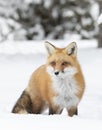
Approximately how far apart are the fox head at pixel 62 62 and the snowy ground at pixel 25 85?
547 millimetres

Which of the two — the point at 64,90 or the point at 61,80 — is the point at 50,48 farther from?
the point at 64,90

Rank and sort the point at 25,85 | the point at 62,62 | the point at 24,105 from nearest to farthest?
the point at 62,62 < the point at 24,105 < the point at 25,85

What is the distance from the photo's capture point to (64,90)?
6.57 m

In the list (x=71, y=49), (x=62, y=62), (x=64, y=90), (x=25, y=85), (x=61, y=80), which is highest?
(x=71, y=49)

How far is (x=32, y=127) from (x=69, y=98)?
64.5 inches

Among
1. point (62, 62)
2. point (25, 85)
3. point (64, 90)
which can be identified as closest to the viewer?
point (62, 62)

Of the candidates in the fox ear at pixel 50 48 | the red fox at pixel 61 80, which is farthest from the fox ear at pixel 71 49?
the fox ear at pixel 50 48

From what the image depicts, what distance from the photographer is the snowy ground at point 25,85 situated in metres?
5.18

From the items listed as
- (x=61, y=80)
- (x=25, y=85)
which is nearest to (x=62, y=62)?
(x=61, y=80)

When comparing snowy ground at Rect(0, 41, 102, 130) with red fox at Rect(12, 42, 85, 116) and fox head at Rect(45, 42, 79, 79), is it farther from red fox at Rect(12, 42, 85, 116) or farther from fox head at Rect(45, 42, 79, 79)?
fox head at Rect(45, 42, 79, 79)

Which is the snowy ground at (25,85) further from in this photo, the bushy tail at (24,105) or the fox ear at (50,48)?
the fox ear at (50,48)

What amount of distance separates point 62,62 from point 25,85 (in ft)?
12.7

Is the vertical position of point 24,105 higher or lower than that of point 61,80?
lower

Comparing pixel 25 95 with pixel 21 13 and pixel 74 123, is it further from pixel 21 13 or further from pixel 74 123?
pixel 21 13
